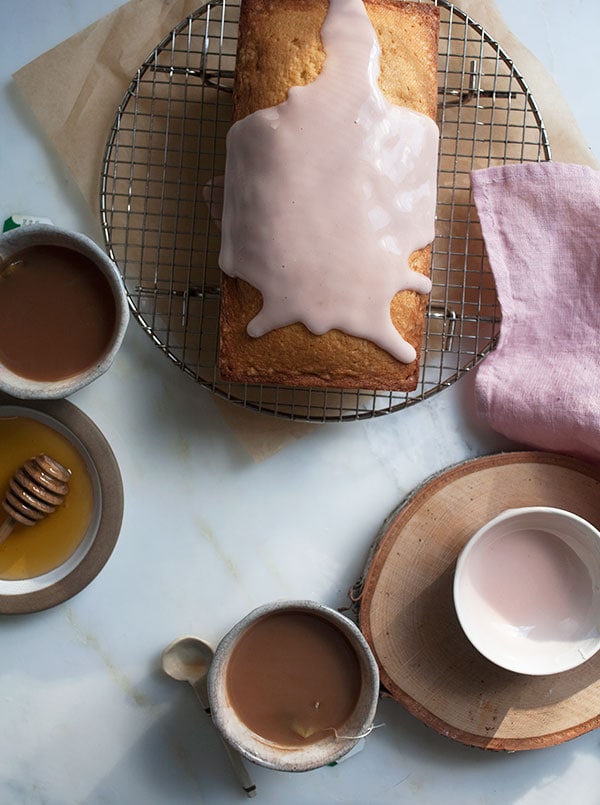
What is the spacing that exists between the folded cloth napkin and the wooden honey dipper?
31.6 inches

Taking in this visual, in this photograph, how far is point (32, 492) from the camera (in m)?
1.52

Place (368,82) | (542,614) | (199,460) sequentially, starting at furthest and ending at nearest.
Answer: (199,460)
(542,614)
(368,82)

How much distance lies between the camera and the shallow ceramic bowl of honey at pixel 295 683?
1.47 metres

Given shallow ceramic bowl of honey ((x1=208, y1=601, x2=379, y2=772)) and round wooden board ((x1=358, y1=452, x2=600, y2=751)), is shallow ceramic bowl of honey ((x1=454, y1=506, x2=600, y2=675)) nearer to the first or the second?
round wooden board ((x1=358, y1=452, x2=600, y2=751))

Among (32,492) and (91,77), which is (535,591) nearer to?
(32,492)

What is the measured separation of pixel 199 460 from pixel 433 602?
0.52m

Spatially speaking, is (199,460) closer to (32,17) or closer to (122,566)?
(122,566)

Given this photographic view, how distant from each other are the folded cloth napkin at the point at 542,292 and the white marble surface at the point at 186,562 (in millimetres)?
115

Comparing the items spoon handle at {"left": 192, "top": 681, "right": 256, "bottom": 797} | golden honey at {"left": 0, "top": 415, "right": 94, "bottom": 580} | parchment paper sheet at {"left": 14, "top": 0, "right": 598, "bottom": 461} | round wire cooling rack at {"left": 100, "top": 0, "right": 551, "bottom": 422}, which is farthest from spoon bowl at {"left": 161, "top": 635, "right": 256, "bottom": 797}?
parchment paper sheet at {"left": 14, "top": 0, "right": 598, "bottom": 461}

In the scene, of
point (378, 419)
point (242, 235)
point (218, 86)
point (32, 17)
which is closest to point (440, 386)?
point (378, 419)

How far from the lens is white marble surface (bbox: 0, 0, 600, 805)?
1631 mm

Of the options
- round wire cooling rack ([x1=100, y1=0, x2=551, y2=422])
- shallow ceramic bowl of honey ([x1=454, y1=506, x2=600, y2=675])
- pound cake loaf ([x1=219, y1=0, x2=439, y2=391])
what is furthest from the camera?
round wire cooling rack ([x1=100, y1=0, x2=551, y2=422])

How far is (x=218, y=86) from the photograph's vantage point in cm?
157

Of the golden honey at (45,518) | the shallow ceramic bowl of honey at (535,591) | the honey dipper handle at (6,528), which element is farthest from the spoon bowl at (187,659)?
the shallow ceramic bowl of honey at (535,591)
